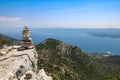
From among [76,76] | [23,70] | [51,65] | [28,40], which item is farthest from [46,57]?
[23,70]

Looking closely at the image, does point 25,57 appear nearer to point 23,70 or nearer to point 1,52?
point 23,70

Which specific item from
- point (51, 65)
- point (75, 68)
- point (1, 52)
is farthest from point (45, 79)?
point (75, 68)

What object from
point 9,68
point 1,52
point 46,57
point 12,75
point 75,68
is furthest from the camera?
point 75,68

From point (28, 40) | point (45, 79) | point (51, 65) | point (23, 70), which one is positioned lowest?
point (51, 65)

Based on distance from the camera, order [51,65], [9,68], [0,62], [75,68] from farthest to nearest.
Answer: [75,68] < [51,65] < [0,62] < [9,68]

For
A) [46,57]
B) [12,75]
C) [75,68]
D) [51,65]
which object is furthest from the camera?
[75,68]

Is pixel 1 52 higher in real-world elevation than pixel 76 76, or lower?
higher

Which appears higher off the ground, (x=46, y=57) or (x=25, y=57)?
(x=25, y=57)

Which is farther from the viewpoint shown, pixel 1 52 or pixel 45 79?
pixel 1 52

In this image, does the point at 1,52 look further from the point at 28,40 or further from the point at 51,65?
the point at 51,65
